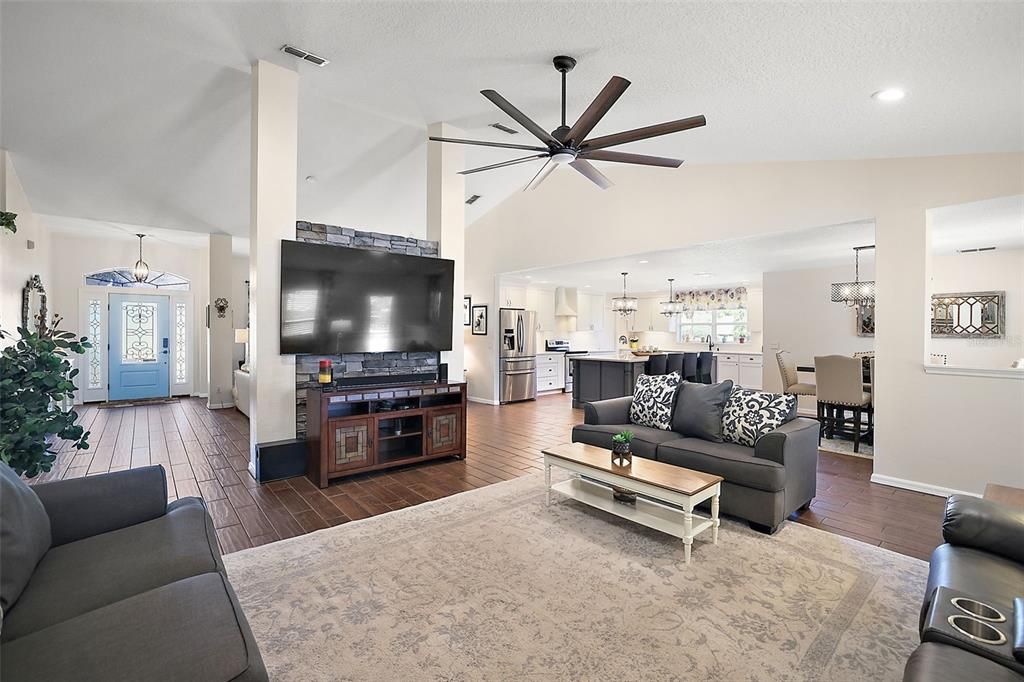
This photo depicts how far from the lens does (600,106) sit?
8.77 ft

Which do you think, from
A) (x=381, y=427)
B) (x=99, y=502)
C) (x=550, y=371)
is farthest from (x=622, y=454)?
(x=550, y=371)

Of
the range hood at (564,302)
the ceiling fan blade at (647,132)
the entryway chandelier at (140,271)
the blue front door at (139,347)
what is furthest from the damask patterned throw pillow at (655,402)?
the blue front door at (139,347)

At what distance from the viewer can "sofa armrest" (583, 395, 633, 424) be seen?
4.20 m

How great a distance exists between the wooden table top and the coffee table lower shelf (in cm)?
8

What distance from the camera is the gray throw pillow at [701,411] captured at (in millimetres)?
3680

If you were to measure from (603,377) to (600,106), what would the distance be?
225 inches

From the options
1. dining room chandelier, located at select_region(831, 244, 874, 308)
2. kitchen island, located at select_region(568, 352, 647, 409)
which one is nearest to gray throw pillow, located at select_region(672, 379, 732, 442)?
kitchen island, located at select_region(568, 352, 647, 409)

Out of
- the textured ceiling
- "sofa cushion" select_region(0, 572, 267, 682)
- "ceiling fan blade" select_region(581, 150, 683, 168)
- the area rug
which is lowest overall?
the area rug

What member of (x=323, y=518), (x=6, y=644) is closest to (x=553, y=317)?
(x=323, y=518)

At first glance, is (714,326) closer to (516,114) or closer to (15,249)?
(516,114)

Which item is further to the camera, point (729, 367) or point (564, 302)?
point (564, 302)

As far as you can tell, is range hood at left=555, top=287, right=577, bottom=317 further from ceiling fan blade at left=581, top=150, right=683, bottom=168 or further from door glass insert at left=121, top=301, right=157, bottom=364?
door glass insert at left=121, top=301, right=157, bottom=364

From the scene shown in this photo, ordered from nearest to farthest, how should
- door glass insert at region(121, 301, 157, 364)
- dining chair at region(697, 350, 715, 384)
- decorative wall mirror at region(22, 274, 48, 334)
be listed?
1. decorative wall mirror at region(22, 274, 48, 334)
2. dining chair at region(697, 350, 715, 384)
3. door glass insert at region(121, 301, 157, 364)

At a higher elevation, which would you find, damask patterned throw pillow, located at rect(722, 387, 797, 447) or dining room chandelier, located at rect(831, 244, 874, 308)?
dining room chandelier, located at rect(831, 244, 874, 308)
